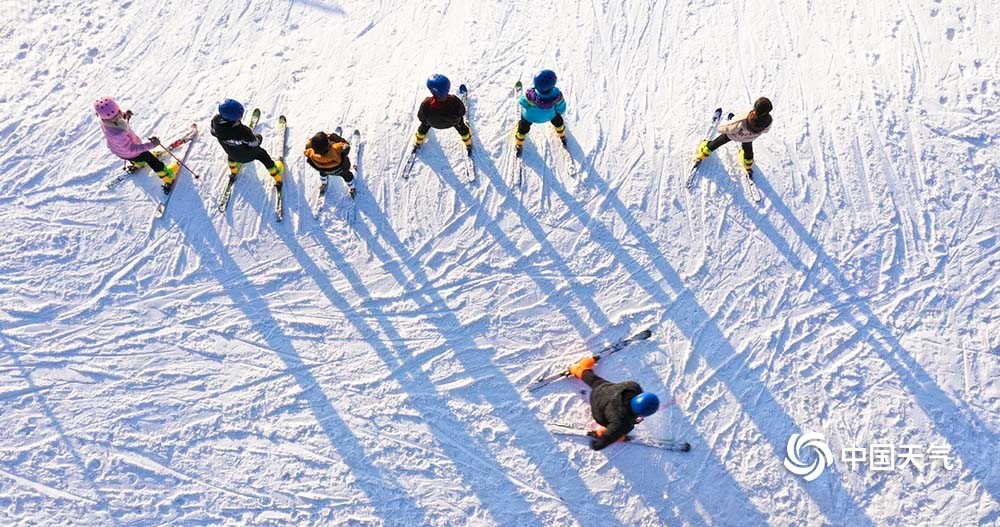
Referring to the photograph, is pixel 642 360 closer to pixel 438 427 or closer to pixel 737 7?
pixel 438 427

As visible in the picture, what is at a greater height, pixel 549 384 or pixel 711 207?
pixel 711 207

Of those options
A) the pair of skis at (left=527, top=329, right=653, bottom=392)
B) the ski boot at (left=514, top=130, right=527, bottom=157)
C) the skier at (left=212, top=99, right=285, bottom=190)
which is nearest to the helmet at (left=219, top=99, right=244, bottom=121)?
the skier at (left=212, top=99, right=285, bottom=190)

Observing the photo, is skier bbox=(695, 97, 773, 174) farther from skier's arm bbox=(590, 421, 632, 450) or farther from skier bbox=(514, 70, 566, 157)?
skier's arm bbox=(590, 421, 632, 450)

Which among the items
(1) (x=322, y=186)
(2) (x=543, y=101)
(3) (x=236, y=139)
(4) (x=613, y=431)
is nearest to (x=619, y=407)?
(4) (x=613, y=431)

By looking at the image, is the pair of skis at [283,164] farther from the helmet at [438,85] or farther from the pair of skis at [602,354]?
the pair of skis at [602,354]

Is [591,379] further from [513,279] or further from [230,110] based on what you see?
[230,110]

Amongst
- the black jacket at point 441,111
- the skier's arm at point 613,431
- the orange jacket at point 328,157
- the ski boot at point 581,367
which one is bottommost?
the skier's arm at point 613,431

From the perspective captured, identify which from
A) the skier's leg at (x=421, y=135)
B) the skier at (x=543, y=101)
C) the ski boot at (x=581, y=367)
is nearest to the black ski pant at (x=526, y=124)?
the skier at (x=543, y=101)

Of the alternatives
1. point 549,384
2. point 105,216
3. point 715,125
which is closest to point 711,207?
point 715,125
